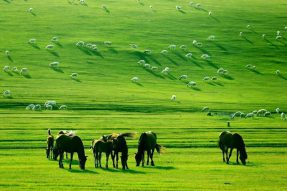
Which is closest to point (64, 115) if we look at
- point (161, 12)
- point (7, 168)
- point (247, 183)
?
point (7, 168)

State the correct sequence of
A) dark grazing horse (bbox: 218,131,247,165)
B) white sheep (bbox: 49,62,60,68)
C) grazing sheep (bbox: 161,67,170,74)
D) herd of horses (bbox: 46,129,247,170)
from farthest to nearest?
grazing sheep (bbox: 161,67,170,74)
white sheep (bbox: 49,62,60,68)
dark grazing horse (bbox: 218,131,247,165)
herd of horses (bbox: 46,129,247,170)

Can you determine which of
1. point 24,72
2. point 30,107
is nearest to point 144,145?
point 30,107

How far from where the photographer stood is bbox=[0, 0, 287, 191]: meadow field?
120 feet

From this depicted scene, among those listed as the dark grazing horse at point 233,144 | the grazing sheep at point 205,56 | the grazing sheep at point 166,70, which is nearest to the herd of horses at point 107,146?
the dark grazing horse at point 233,144

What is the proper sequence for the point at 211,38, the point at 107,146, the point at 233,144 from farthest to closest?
the point at 211,38 < the point at 233,144 < the point at 107,146

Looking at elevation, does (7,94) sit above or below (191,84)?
below

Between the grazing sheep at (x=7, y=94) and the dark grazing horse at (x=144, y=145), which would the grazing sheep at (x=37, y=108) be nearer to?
the grazing sheep at (x=7, y=94)

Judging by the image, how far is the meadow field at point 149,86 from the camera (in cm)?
3644

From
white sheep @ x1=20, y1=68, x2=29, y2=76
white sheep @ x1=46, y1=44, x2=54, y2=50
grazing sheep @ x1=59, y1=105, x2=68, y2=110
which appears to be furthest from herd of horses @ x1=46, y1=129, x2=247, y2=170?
white sheep @ x1=46, y1=44, x2=54, y2=50

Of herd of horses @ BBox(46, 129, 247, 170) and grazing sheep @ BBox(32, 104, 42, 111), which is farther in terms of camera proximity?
grazing sheep @ BBox(32, 104, 42, 111)

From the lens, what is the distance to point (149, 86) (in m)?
100

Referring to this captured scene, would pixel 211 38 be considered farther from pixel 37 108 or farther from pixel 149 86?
pixel 37 108

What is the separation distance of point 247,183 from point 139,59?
277 ft

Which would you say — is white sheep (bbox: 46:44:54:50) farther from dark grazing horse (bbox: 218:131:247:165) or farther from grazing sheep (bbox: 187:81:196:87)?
dark grazing horse (bbox: 218:131:247:165)
